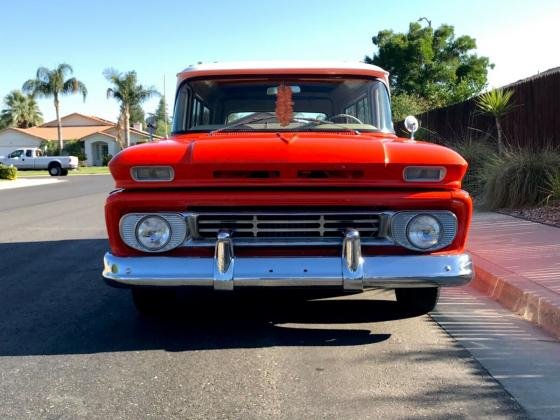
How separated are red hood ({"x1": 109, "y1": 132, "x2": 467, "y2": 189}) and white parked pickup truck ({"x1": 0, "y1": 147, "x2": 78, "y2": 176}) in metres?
40.9

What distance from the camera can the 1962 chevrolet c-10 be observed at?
4039mm

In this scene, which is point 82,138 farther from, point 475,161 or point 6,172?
point 475,161

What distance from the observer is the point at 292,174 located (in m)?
4.07

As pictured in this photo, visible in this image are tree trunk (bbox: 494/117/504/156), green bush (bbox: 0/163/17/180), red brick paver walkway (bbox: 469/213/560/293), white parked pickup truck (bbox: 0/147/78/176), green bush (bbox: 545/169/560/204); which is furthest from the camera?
white parked pickup truck (bbox: 0/147/78/176)

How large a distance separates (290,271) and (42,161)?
44339 millimetres

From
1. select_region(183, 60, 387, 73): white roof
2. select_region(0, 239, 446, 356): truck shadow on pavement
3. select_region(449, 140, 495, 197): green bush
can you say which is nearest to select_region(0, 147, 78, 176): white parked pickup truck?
select_region(449, 140, 495, 197): green bush

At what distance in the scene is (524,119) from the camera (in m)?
12.8

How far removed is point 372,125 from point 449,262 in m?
1.69

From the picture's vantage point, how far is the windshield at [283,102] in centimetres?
542

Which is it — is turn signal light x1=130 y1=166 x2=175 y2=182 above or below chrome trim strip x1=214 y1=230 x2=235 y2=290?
above

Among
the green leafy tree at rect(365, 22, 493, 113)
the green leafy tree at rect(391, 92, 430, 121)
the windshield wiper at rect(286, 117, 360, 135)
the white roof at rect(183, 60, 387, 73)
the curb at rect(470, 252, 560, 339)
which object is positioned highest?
the green leafy tree at rect(365, 22, 493, 113)

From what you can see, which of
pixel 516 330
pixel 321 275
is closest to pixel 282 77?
pixel 321 275

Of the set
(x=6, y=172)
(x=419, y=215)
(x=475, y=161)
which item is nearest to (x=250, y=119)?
(x=419, y=215)

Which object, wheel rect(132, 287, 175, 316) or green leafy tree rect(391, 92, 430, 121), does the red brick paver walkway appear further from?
green leafy tree rect(391, 92, 430, 121)
